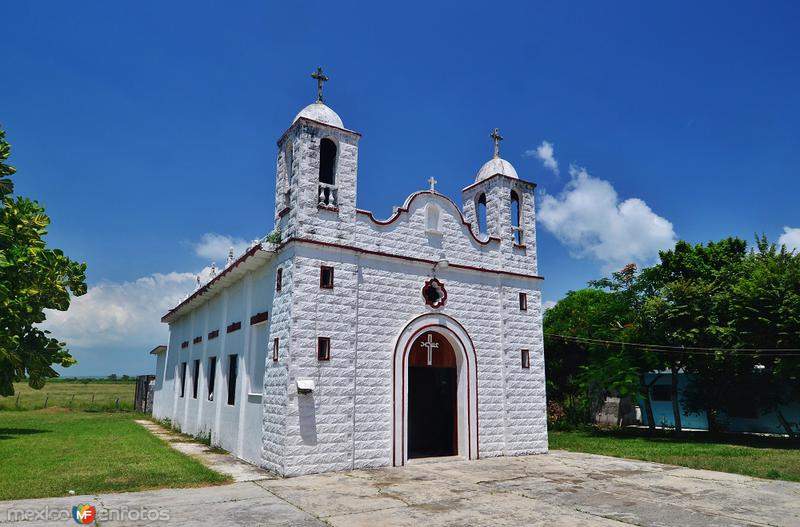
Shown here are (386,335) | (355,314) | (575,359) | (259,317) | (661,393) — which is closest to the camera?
(355,314)

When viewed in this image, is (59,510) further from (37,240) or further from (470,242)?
(37,240)

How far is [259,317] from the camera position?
13.7 m

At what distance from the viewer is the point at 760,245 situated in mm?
20969

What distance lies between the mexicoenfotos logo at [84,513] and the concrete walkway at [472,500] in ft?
0.48

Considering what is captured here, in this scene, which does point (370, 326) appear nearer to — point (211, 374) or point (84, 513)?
point (84, 513)

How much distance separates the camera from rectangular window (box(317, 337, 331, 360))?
12.0 m

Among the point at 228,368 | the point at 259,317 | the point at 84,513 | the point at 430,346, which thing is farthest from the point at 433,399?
the point at 84,513

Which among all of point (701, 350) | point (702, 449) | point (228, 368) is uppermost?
point (701, 350)

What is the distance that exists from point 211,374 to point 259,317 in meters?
5.61

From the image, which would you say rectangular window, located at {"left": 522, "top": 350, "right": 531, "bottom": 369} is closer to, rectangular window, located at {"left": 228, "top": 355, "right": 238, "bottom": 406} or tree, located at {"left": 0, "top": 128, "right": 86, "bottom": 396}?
rectangular window, located at {"left": 228, "top": 355, "right": 238, "bottom": 406}

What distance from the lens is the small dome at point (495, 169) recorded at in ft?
53.9

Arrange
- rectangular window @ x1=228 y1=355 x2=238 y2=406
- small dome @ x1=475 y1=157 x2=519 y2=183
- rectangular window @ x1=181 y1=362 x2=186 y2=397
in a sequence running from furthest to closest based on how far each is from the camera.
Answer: rectangular window @ x1=181 y1=362 x2=186 y2=397
small dome @ x1=475 y1=157 x2=519 y2=183
rectangular window @ x1=228 y1=355 x2=238 y2=406

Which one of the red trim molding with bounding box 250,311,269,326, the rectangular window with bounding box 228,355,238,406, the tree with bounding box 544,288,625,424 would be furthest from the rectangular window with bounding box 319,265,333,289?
the tree with bounding box 544,288,625,424

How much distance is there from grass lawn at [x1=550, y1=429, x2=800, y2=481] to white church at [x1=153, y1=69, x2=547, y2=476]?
9.91 ft
